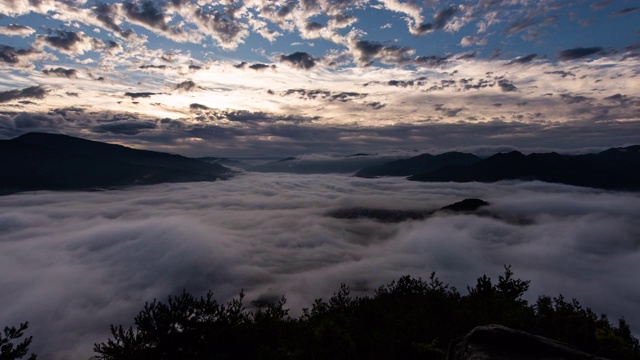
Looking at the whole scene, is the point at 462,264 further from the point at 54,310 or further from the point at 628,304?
the point at 54,310

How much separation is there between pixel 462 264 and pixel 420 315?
19841 centimetres

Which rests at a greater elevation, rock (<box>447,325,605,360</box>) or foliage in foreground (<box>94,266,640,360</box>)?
rock (<box>447,325,605,360</box>)

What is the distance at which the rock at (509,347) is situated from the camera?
940cm

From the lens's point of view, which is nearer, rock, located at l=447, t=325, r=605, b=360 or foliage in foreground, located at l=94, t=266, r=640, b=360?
rock, located at l=447, t=325, r=605, b=360

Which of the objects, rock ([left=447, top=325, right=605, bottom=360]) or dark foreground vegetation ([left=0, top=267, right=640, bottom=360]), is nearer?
rock ([left=447, top=325, right=605, bottom=360])

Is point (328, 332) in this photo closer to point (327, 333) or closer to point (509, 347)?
point (327, 333)

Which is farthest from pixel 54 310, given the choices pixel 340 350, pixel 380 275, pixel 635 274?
pixel 635 274

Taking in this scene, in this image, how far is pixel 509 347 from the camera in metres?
10.2

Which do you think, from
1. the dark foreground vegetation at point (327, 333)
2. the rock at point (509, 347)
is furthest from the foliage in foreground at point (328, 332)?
the rock at point (509, 347)

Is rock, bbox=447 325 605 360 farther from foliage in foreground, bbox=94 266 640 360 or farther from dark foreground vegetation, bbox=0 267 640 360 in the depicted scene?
dark foreground vegetation, bbox=0 267 640 360

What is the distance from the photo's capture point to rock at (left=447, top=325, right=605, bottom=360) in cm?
940

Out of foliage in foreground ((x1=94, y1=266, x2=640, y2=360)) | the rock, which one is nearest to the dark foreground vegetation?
foliage in foreground ((x1=94, y1=266, x2=640, y2=360))

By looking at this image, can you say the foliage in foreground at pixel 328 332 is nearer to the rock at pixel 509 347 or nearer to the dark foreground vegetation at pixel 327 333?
the dark foreground vegetation at pixel 327 333

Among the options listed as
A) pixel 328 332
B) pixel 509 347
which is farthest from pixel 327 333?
pixel 509 347
